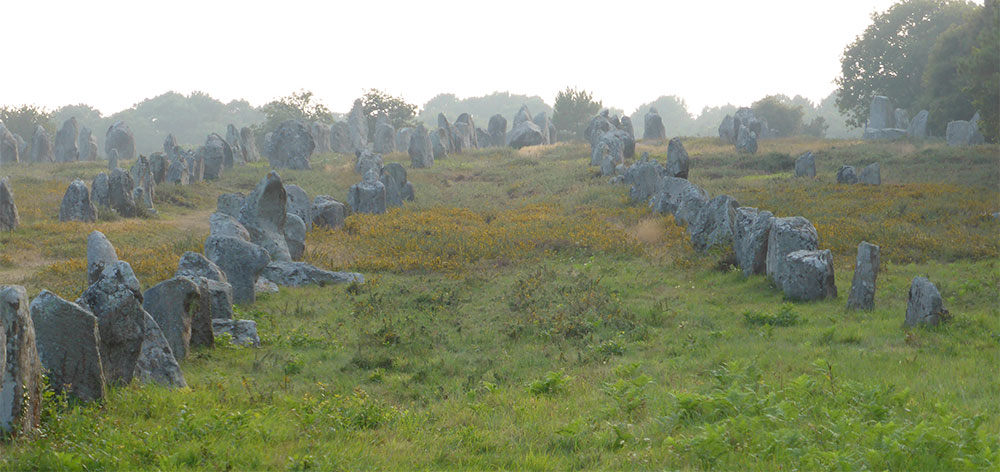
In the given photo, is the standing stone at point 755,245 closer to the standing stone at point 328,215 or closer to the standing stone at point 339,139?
the standing stone at point 328,215

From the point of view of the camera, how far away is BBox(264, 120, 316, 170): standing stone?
156 feet

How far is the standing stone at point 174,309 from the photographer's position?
11.0 meters

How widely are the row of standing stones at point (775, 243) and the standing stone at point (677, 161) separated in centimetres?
162

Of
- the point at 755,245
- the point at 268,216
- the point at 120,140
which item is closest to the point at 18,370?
the point at 268,216

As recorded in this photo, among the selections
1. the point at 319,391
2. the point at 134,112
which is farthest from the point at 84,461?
the point at 134,112

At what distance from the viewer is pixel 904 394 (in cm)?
758

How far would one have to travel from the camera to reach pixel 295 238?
70.8 feet

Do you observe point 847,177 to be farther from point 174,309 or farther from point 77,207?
point 77,207

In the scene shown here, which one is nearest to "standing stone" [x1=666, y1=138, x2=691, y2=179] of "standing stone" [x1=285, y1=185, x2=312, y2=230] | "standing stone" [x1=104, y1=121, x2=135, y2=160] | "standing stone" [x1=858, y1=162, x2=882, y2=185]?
"standing stone" [x1=858, y1=162, x2=882, y2=185]

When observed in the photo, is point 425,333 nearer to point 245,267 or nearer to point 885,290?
point 245,267

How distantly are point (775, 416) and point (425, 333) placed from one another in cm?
750

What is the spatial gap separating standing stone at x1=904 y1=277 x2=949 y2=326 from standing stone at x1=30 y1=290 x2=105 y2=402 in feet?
37.2

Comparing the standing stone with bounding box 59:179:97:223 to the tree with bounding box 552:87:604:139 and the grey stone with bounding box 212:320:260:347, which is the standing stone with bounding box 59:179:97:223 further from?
the tree with bounding box 552:87:604:139

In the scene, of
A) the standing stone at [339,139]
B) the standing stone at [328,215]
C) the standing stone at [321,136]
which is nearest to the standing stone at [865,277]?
the standing stone at [328,215]
